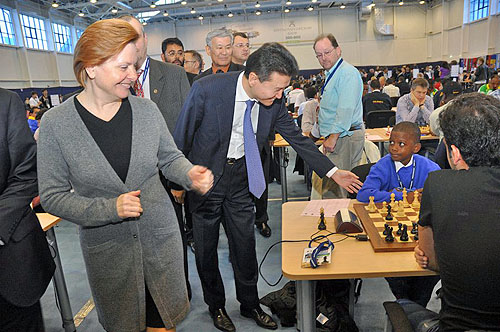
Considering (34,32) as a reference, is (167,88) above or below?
below

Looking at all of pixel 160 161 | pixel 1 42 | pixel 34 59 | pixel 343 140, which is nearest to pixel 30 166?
pixel 160 161

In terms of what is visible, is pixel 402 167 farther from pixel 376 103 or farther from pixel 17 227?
pixel 376 103

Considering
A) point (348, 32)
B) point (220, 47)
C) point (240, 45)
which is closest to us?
point (220, 47)

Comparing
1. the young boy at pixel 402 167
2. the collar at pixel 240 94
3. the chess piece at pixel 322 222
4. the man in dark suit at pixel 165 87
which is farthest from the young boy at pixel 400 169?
the man in dark suit at pixel 165 87

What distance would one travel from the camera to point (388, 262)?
5.39 ft

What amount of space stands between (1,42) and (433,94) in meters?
15.7

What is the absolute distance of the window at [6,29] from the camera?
14898 mm

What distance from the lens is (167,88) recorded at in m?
2.45

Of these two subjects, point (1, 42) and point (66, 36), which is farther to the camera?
point (66, 36)

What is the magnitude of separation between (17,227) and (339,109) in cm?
284

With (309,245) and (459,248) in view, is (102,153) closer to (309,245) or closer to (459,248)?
(309,245)

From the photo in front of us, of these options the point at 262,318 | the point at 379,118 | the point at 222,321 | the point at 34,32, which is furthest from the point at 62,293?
the point at 34,32

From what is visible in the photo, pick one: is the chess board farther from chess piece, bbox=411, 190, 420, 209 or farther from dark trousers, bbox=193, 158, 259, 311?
dark trousers, bbox=193, 158, 259, 311

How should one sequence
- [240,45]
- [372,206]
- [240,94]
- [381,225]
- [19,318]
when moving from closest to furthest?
[19,318]
[381,225]
[240,94]
[372,206]
[240,45]
